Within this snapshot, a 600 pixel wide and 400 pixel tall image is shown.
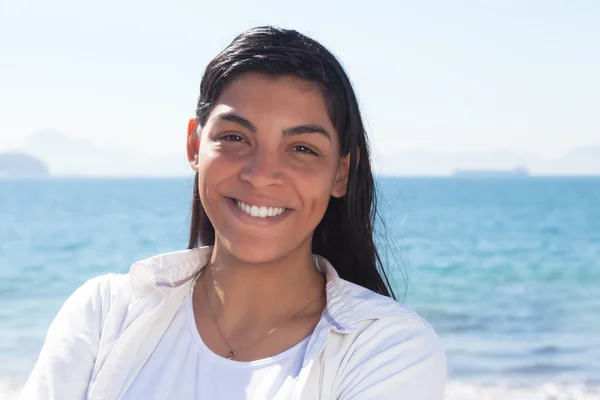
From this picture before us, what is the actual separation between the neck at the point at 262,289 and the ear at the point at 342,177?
19 cm

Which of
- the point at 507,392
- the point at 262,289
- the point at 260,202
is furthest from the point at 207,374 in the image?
the point at 507,392

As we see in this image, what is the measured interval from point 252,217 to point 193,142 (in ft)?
1.54

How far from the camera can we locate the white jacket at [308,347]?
2.29 m

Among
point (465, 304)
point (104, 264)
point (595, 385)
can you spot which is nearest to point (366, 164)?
point (595, 385)

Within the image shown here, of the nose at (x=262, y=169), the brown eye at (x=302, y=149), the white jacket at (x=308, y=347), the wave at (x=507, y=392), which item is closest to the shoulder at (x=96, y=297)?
the white jacket at (x=308, y=347)

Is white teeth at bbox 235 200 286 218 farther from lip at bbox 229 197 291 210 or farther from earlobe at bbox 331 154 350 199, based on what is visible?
earlobe at bbox 331 154 350 199

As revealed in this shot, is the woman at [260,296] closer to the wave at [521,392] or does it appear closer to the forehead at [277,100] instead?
the forehead at [277,100]

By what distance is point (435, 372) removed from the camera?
2.33m

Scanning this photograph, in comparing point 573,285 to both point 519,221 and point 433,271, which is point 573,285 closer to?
point 433,271

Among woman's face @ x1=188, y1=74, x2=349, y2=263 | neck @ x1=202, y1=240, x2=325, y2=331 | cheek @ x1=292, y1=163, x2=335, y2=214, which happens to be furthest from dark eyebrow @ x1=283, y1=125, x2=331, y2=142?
neck @ x1=202, y1=240, x2=325, y2=331

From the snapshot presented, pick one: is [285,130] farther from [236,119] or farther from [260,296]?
[260,296]

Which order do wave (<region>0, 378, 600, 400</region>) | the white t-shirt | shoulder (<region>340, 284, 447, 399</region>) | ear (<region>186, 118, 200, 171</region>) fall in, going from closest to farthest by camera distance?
shoulder (<region>340, 284, 447, 399</region>), the white t-shirt, ear (<region>186, 118, 200, 171</region>), wave (<region>0, 378, 600, 400</region>)

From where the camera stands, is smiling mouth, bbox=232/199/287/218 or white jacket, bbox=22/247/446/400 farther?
smiling mouth, bbox=232/199/287/218

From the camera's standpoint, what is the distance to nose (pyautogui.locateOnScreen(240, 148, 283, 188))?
8.06 feet
